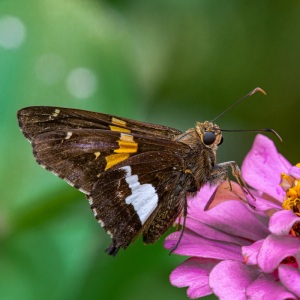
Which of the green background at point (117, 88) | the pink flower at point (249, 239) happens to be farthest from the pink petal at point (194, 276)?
the green background at point (117, 88)

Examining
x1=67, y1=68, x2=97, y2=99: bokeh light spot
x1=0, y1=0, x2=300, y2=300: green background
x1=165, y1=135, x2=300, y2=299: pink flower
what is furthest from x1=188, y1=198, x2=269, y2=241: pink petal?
x1=67, y1=68, x2=97, y2=99: bokeh light spot

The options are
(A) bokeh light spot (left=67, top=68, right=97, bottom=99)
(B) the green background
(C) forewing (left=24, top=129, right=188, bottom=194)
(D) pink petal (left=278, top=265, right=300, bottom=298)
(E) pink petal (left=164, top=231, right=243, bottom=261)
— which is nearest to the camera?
(D) pink petal (left=278, top=265, right=300, bottom=298)

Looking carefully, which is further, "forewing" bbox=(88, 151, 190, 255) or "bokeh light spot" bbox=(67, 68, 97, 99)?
"bokeh light spot" bbox=(67, 68, 97, 99)

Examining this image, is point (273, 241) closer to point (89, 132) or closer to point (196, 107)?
point (89, 132)

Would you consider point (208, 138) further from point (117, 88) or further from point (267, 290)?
point (117, 88)

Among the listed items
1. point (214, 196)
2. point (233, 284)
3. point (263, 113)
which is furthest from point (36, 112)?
point (263, 113)

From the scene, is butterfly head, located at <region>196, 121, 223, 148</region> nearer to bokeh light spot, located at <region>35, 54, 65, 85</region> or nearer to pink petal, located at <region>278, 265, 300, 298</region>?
pink petal, located at <region>278, 265, 300, 298</region>

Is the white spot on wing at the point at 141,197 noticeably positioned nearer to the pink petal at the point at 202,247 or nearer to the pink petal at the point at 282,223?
the pink petal at the point at 202,247
